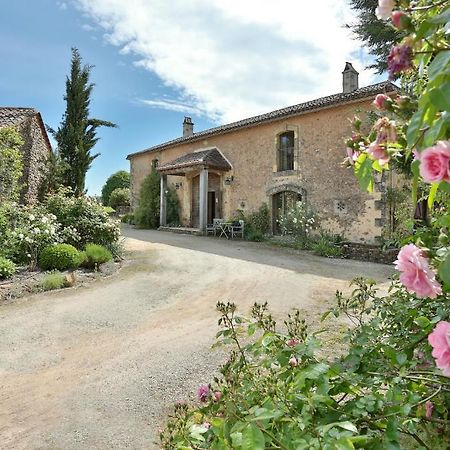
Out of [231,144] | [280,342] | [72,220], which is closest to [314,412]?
[280,342]

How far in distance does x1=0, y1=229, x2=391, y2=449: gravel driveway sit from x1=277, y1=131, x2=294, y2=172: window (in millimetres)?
6643

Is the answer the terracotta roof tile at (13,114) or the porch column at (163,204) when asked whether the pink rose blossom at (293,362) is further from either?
the porch column at (163,204)

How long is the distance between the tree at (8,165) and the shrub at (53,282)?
3.46m

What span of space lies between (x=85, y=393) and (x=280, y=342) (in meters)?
2.52

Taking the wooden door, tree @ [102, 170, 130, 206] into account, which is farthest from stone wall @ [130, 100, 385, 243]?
tree @ [102, 170, 130, 206]

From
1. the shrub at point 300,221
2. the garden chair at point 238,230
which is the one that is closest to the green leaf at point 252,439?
the shrub at point 300,221

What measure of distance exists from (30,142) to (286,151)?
31.8 ft

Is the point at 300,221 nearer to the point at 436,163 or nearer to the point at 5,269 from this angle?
the point at 5,269

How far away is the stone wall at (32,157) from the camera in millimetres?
11965

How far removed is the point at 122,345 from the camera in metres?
4.23

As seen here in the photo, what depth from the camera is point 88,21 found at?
29.0 ft

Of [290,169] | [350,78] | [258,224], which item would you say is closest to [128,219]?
[258,224]

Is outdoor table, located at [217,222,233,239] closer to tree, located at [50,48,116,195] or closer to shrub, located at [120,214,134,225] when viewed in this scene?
tree, located at [50,48,116,195]

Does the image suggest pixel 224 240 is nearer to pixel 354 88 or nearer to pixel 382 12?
pixel 354 88
